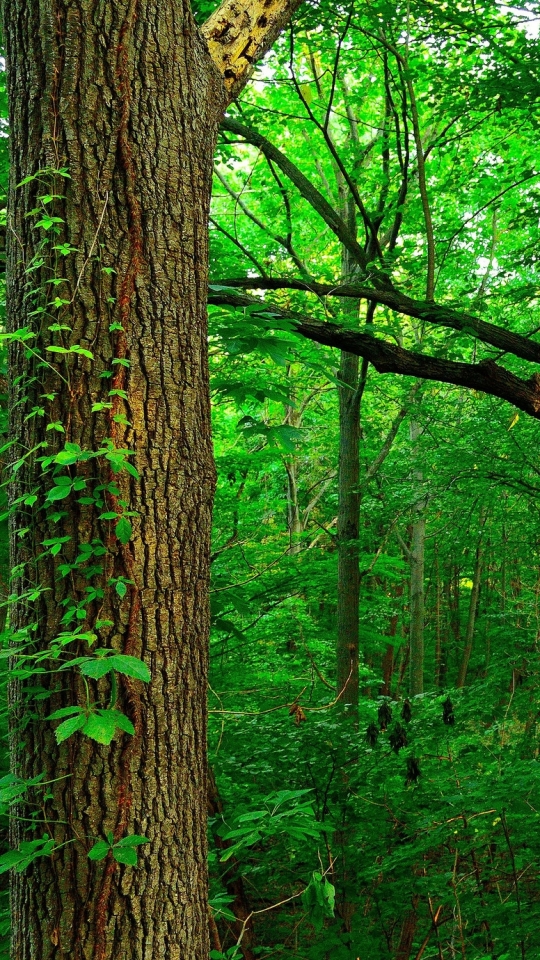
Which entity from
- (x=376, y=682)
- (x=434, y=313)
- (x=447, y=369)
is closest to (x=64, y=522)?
(x=447, y=369)

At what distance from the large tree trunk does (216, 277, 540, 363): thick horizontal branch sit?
2.29m

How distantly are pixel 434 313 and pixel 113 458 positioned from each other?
3163 millimetres

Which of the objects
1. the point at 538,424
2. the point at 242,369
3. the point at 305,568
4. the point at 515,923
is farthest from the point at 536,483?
the point at 515,923

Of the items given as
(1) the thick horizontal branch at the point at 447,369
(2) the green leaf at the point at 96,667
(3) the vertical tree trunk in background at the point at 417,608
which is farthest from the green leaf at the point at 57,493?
(3) the vertical tree trunk in background at the point at 417,608

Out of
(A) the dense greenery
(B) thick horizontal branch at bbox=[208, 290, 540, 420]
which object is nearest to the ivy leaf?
(A) the dense greenery

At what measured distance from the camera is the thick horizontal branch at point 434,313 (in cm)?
408

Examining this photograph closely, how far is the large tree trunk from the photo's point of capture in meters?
1.50

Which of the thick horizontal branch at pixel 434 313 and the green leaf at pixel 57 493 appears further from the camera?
the thick horizontal branch at pixel 434 313

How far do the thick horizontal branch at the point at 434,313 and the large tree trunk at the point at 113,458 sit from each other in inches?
90.2

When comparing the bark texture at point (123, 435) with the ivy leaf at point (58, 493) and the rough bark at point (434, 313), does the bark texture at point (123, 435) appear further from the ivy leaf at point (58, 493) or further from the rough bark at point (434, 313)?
the rough bark at point (434, 313)

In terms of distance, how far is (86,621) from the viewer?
1.53 meters

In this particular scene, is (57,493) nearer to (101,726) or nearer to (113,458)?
(113,458)

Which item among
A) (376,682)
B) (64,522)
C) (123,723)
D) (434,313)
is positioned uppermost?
(434,313)

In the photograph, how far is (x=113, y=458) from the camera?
146 centimetres
